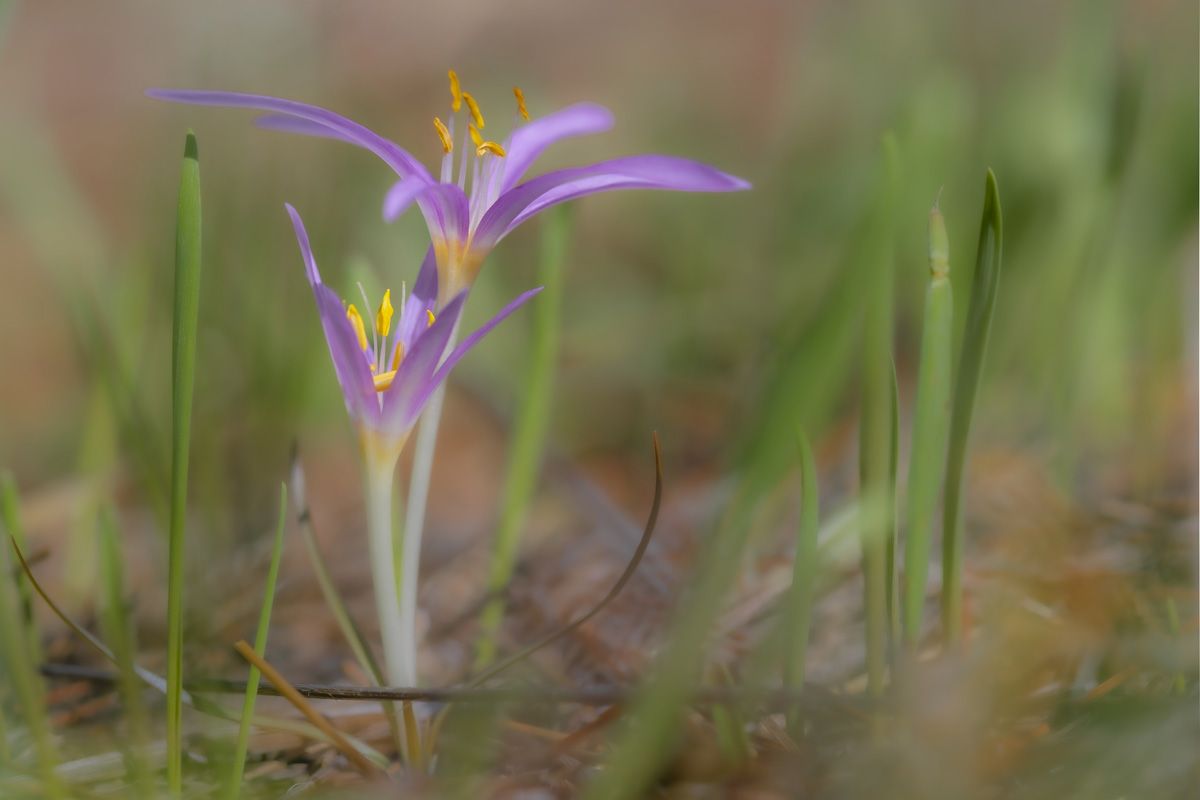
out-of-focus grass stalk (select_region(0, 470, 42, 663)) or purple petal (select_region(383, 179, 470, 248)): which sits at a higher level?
purple petal (select_region(383, 179, 470, 248))

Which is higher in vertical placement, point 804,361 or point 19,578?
point 804,361

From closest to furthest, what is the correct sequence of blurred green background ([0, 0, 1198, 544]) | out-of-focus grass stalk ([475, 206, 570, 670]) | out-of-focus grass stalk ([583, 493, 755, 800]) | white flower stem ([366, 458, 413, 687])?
out-of-focus grass stalk ([583, 493, 755, 800]) < white flower stem ([366, 458, 413, 687]) < out-of-focus grass stalk ([475, 206, 570, 670]) < blurred green background ([0, 0, 1198, 544])

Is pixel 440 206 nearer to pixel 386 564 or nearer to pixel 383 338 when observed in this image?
pixel 383 338

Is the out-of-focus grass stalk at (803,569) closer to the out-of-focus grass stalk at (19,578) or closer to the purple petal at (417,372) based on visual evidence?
the purple petal at (417,372)

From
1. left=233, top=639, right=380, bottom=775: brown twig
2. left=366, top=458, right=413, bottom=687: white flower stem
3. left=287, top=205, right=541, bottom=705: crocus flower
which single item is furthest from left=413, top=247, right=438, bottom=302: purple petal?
left=233, top=639, right=380, bottom=775: brown twig

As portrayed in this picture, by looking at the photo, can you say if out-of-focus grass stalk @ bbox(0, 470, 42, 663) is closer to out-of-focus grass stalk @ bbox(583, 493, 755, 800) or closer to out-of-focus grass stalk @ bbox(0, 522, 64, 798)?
out-of-focus grass stalk @ bbox(0, 522, 64, 798)

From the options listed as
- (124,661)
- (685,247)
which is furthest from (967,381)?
(685,247)

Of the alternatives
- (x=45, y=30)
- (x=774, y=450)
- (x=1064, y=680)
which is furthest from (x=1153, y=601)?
(x=45, y=30)

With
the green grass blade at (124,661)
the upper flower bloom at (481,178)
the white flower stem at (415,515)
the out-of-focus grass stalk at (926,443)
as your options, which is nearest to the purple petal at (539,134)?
the upper flower bloom at (481,178)
